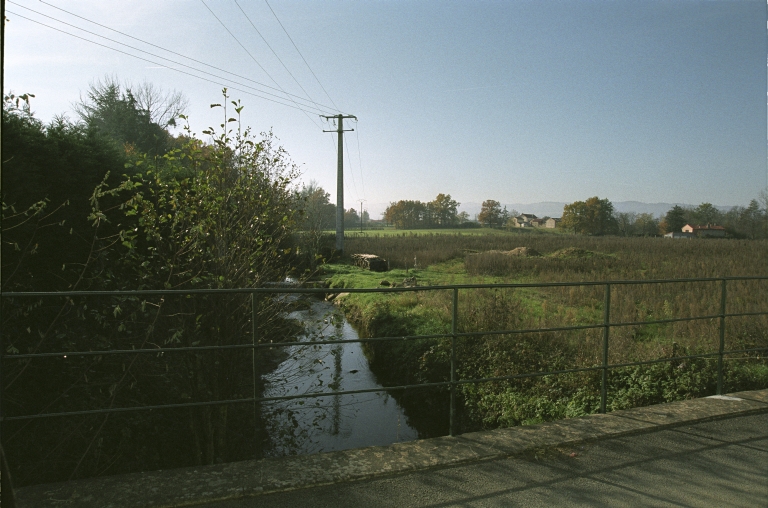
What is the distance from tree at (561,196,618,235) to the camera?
50875 mm

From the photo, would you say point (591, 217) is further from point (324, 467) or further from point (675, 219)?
point (324, 467)

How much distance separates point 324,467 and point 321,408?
474 cm

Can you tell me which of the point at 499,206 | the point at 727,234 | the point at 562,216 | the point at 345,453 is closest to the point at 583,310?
the point at 345,453

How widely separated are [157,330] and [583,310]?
9.91 meters

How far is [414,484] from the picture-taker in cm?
292

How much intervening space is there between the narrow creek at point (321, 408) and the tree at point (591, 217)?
46191 millimetres

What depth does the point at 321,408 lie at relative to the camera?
770 centimetres

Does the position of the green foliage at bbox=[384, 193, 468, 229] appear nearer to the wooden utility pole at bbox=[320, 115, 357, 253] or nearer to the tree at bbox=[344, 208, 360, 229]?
the tree at bbox=[344, 208, 360, 229]

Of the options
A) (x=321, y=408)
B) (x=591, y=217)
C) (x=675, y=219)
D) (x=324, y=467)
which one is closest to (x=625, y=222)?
(x=591, y=217)

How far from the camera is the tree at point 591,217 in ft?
167

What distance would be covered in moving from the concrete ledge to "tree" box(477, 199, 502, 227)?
226ft

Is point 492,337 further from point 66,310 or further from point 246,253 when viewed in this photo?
point 66,310

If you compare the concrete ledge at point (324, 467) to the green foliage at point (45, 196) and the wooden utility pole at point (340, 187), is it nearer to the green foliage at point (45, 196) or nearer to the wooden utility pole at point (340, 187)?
the green foliage at point (45, 196)

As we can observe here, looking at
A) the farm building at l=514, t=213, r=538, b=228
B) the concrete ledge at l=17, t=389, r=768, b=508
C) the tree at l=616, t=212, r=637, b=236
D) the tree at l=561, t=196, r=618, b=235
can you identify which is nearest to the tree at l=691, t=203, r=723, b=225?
the tree at l=616, t=212, r=637, b=236
